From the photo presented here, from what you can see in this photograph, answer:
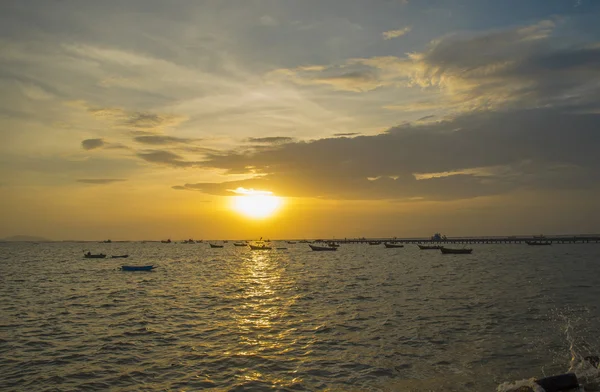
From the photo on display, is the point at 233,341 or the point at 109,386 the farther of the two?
the point at 233,341

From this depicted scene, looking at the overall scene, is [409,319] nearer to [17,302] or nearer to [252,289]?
[252,289]

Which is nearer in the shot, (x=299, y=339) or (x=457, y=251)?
(x=299, y=339)

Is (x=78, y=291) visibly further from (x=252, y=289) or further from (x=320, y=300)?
(x=320, y=300)

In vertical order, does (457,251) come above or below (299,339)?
below

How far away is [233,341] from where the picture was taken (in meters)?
23.3

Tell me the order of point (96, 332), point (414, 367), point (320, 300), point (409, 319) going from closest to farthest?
1. point (414, 367)
2. point (96, 332)
3. point (409, 319)
4. point (320, 300)

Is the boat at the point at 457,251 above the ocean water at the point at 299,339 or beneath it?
beneath

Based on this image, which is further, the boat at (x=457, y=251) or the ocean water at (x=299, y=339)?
the boat at (x=457, y=251)

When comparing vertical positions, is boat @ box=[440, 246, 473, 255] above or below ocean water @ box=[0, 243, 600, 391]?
below

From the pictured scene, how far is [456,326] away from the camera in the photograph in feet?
86.4

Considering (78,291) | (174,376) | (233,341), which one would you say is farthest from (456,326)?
(78,291)

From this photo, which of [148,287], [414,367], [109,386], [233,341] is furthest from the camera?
[148,287]

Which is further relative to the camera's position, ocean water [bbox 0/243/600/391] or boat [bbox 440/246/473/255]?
boat [bbox 440/246/473/255]

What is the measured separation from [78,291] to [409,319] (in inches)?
1465
